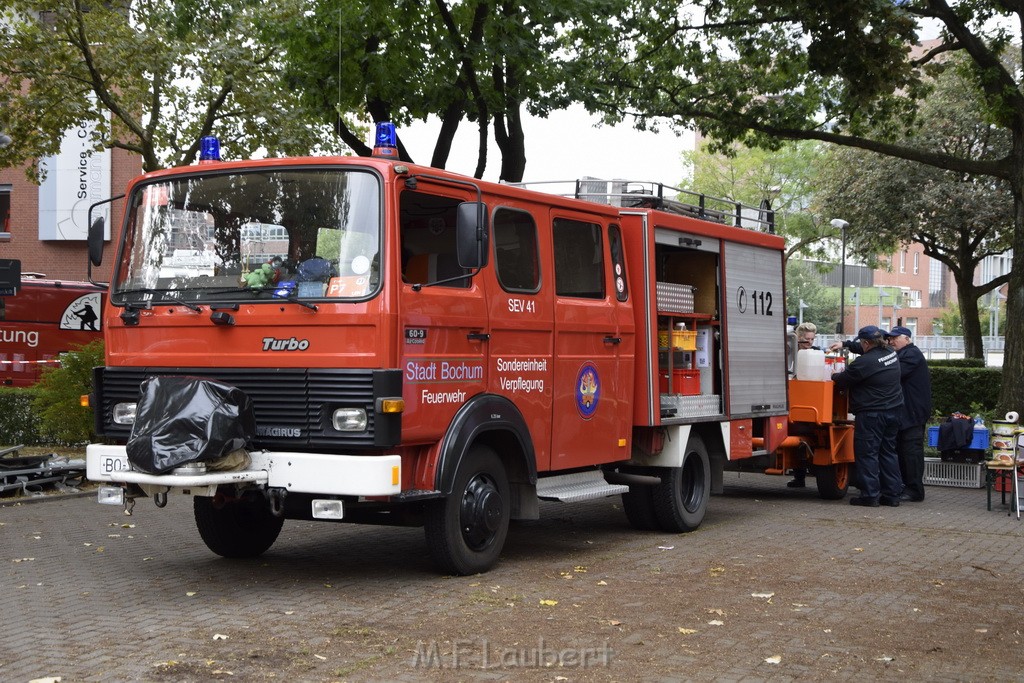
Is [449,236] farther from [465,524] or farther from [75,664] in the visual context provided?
[75,664]

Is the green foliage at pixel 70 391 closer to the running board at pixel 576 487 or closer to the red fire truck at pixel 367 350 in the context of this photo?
the red fire truck at pixel 367 350

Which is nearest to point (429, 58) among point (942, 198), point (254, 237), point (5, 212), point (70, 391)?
point (70, 391)

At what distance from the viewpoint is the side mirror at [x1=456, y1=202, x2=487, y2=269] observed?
7.48 metres

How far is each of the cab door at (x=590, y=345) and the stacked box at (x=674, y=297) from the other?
43cm

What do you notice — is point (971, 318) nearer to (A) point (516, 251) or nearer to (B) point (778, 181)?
(B) point (778, 181)

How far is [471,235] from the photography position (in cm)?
751

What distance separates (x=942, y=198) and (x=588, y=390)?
Answer: 1078 inches

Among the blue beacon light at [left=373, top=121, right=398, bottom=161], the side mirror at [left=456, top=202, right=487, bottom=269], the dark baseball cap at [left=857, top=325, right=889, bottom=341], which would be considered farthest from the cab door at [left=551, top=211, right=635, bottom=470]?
the dark baseball cap at [left=857, top=325, right=889, bottom=341]

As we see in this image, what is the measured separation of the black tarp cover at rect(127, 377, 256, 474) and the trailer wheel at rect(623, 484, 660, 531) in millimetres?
4086

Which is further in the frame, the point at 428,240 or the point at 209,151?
the point at 209,151

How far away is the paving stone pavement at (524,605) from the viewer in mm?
5930

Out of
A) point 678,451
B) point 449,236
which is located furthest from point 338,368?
point 678,451

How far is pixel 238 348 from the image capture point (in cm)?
758

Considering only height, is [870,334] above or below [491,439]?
above
